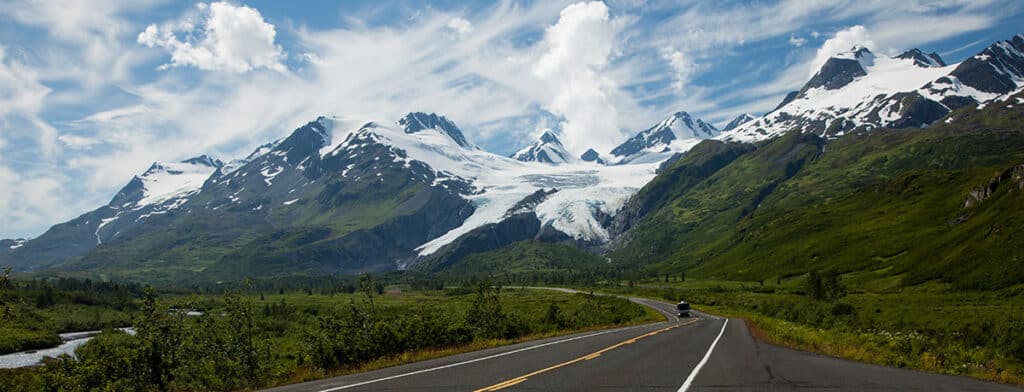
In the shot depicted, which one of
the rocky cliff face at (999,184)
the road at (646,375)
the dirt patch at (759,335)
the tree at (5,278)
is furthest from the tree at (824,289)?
the tree at (5,278)

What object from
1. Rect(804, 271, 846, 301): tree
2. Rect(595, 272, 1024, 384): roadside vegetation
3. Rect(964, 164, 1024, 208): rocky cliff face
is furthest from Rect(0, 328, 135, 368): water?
Rect(964, 164, 1024, 208): rocky cliff face

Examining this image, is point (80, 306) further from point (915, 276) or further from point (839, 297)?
point (915, 276)

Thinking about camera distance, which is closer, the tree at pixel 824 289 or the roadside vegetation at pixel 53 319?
the roadside vegetation at pixel 53 319

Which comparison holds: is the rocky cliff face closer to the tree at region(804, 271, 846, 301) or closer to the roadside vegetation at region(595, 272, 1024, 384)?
the roadside vegetation at region(595, 272, 1024, 384)

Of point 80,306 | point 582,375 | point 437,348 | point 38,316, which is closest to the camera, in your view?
point 582,375

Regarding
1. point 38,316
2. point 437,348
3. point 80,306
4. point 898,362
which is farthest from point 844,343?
point 80,306

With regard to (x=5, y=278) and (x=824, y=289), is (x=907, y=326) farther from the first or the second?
(x=5, y=278)

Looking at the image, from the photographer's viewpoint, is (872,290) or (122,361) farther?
(872,290)

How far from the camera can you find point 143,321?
26.8 meters

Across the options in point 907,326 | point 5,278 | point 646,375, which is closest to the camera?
point 646,375

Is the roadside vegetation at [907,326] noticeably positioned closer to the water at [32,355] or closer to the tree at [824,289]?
the tree at [824,289]

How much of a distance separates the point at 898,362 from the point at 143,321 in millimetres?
31009

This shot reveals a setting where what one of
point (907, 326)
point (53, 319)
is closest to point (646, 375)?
point (907, 326)

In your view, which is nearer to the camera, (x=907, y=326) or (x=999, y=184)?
(x=907, y=326)
